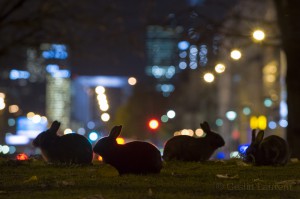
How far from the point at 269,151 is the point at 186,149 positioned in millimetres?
1793

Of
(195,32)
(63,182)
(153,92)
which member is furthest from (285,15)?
(153,92)

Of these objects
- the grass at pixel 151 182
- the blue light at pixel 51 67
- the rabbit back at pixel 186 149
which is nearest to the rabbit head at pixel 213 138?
the rabbit back at pixel 186 149

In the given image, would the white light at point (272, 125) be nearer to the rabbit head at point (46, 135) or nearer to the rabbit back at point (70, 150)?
the rabbit head at point (46, 135)

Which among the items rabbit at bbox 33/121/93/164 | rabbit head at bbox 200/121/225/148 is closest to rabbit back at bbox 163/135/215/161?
rabbit head at bbox 200/121/225/148

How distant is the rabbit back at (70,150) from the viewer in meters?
13.5

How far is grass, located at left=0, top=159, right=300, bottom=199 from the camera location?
8953mm

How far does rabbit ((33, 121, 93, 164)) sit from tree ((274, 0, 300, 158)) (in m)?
7.92

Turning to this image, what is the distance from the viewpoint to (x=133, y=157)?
1102cm

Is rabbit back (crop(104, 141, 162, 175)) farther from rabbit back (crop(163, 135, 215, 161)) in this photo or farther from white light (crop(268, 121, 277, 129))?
white light (crop(268, 121, 277, 129))

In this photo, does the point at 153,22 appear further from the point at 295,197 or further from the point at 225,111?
the point at 225,111

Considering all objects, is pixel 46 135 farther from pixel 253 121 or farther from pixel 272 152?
pixel 253 121

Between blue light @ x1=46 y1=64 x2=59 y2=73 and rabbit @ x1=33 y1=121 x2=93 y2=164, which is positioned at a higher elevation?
blue light @ x1=46 y1=64 x2=59 y2=73

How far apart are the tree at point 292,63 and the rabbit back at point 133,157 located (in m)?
9.33

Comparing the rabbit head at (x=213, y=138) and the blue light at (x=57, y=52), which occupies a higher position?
the blue light at (x=57, y=52)
